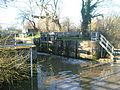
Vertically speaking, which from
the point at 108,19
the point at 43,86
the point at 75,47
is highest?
the point at 108,19

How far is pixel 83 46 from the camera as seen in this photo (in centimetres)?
1948

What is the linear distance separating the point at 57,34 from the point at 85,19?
140 inches

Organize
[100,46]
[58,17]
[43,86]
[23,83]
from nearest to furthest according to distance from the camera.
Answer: [43,86] < [23,83] < [100,46] < [58,17]

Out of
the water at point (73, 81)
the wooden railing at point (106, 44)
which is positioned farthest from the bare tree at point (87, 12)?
the water at point (73, 81)

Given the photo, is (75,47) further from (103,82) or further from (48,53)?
(103,82)

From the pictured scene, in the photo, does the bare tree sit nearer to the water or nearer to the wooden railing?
Answer: the wooden railing

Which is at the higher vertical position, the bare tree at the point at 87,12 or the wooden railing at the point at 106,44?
the bare tree at the point at 87,12

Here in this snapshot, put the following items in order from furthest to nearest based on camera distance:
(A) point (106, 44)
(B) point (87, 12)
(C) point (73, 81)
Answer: (B) point (87, 12) < (A) point (106, 44) < (C) point (73, 81)

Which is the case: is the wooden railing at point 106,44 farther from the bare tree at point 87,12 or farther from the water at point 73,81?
the bare tree at point 87,12

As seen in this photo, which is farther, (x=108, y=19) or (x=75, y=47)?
(x=108, y=19)

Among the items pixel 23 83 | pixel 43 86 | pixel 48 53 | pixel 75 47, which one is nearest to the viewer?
pixel 43 86

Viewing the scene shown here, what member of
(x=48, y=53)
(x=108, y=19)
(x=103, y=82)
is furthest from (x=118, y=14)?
(x=103, y=82)

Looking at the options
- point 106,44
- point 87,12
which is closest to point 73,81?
point 106,44

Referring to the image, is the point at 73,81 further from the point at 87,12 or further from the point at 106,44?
the point at 87,12
